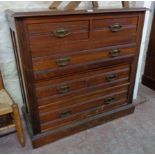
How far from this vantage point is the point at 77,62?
4.56 feet

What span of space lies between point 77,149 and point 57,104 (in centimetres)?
43

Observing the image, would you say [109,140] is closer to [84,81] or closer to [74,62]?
[84,81]

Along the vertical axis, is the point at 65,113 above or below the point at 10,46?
below

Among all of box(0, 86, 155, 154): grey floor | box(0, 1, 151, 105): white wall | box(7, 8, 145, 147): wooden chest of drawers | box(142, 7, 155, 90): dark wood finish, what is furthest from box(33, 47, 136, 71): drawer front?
box(142, 7, 155, 90): dark wood finish

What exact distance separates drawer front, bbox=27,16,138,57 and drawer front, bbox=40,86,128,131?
52 centimetres

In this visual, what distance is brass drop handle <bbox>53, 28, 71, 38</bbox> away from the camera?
3.97 feet

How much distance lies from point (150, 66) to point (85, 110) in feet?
4.31

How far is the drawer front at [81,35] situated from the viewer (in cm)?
119

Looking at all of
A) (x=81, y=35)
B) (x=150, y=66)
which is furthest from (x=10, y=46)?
(x=150, y=66)

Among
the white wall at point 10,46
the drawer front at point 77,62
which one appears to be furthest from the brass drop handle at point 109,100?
the white wall at point 10,46

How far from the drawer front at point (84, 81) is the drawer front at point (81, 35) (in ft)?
0.81

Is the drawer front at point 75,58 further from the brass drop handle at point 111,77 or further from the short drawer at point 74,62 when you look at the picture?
the brass drop handle at point 111,77

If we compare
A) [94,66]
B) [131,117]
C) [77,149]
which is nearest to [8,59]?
[94,66]

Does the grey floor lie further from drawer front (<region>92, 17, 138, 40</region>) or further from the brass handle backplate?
drawer front (<region>92, 17, 138, 40</region>)
